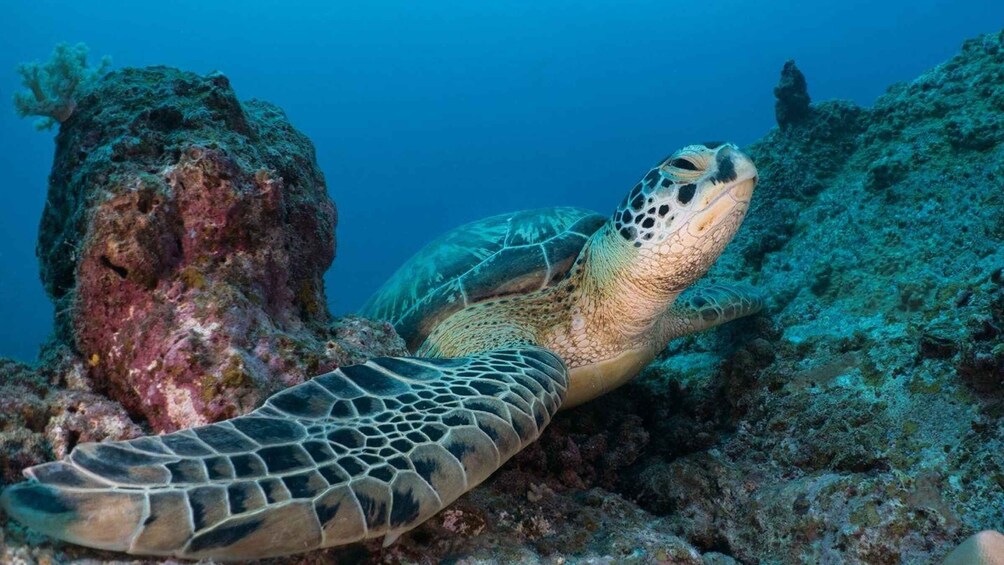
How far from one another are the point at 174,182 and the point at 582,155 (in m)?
104

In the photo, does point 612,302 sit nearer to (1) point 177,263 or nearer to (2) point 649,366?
(2) point 649,366

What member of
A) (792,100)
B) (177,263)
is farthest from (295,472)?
(792,100)

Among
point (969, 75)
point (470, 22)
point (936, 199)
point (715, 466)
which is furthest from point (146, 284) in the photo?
point (470, 22)

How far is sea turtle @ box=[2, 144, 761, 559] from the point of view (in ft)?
3.67

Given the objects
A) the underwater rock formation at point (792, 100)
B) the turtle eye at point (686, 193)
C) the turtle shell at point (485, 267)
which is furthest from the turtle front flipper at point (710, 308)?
the underwater rock formation at point (792, 100)

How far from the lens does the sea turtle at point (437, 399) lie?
44.0 inches

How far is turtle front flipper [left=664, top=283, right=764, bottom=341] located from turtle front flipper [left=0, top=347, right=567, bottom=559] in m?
1.80

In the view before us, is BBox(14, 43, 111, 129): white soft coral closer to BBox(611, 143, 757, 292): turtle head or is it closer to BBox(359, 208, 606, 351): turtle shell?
BBox(359, 208, 606, 351): turtle shell

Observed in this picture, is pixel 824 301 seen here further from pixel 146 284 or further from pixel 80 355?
pixel 80 355

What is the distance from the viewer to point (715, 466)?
92.7 inches

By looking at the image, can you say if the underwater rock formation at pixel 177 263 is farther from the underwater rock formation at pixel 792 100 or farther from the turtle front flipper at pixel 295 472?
the underwater rock formation at pixel 792 100

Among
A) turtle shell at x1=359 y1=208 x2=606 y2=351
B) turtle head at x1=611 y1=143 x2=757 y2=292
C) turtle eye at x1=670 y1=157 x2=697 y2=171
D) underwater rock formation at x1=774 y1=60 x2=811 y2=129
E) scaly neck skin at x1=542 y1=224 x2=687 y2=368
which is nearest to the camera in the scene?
turtle head at x1=611 y1=143 x2=757 y2=292

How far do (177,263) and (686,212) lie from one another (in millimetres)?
2291

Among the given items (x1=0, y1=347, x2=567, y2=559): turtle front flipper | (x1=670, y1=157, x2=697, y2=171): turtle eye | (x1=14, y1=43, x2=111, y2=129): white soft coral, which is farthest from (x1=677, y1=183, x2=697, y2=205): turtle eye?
(x1=14, y1=43, x2=111, y2=129): white soft coral
